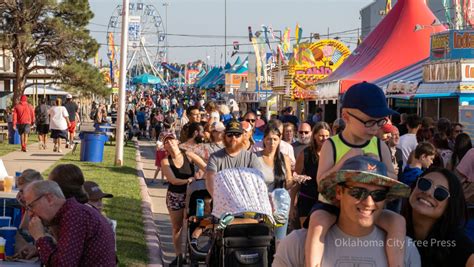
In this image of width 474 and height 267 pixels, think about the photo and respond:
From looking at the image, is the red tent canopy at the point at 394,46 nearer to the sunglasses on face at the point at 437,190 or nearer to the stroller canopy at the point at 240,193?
the stroller canopy at the point at 240,193

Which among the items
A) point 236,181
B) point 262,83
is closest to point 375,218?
point 236,181

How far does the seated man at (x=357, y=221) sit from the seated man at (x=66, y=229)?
1.58 meters

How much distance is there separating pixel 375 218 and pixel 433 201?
55cm

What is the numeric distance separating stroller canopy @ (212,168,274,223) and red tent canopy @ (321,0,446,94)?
1875cm

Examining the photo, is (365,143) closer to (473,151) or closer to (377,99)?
(377,99)

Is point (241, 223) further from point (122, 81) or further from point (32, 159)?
point (32, 159)

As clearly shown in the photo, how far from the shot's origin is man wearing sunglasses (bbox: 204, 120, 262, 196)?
867 centimetres

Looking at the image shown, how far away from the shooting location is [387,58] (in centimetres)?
2697

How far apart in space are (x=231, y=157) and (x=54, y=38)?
28651 millimetres

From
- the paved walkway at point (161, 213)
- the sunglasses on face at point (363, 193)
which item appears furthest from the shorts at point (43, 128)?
the sunglasses on face at point (363, 193)

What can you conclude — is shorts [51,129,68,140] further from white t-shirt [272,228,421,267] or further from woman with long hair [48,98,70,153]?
white t-shirt [272,228,421,267]

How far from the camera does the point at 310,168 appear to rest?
367 inches

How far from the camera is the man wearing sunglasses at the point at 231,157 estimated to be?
8.67m

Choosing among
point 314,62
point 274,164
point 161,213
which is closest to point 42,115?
point 314,62
